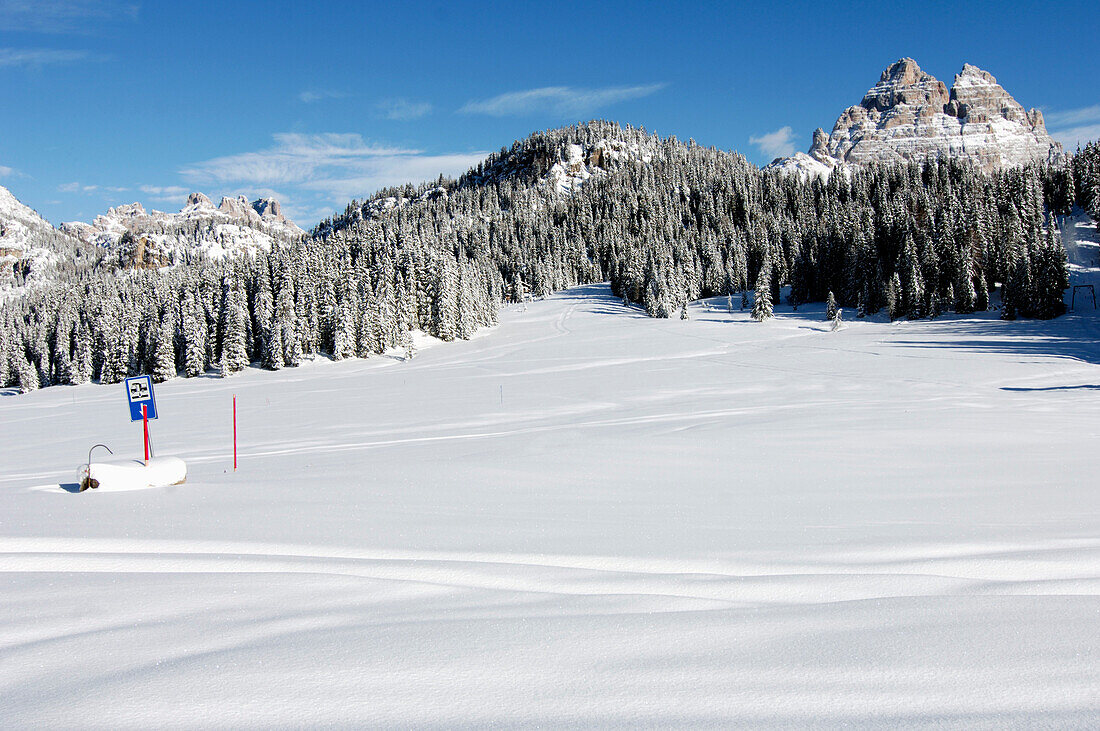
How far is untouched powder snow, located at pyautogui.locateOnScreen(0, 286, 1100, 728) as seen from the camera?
7.94 feet

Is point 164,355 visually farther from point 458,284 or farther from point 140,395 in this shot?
point 140,395

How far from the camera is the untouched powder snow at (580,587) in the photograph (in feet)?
7.94

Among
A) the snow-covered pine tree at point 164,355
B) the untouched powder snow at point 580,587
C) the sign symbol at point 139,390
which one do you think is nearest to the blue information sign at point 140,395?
the sign symbol at point 139,390

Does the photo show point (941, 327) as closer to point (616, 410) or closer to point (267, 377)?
point (616, 410)

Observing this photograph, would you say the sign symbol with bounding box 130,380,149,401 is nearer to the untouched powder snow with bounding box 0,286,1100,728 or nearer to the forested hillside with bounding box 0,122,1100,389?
the untouched powder snow with bounding box 0,286,1100,728

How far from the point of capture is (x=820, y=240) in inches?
3376

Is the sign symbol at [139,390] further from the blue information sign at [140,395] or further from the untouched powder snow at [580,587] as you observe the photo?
the untouched powder snow at [580,587]

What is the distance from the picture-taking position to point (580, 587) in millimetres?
4016

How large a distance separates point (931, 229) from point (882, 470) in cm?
7466

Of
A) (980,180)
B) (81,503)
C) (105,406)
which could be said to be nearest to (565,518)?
(81,503)

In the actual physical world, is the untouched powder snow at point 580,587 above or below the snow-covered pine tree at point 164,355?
below

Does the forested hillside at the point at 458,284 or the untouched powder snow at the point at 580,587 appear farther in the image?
the forested hillside at the point at 458,284

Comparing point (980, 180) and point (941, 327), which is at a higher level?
point (980, 180)

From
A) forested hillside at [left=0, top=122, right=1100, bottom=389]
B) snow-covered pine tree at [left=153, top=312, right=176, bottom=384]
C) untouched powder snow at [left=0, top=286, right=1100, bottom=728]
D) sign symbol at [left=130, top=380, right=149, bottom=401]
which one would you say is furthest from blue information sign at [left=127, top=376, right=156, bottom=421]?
snow-covered pine tree at [left=153, top=312, right=176, bottom=384]
